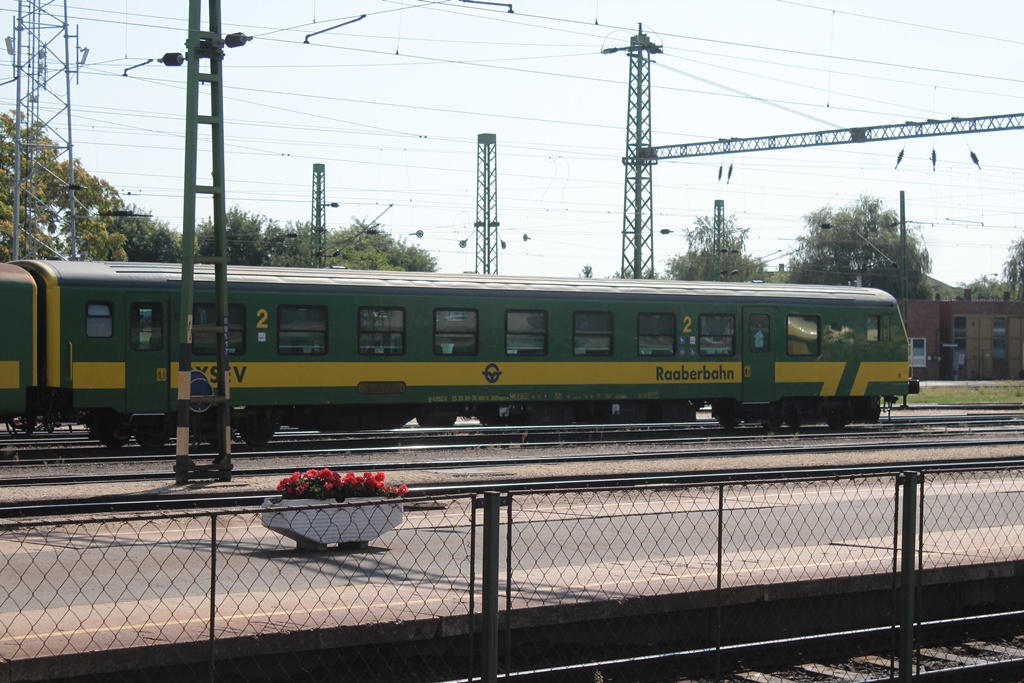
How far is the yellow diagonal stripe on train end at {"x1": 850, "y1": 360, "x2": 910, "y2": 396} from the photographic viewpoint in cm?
2609

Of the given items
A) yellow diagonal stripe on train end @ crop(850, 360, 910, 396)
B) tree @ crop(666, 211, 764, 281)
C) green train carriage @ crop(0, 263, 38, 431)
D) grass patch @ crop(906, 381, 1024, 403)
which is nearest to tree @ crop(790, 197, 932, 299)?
tree @ crop(666, 211, 764, 281)

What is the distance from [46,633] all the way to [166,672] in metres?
0.69

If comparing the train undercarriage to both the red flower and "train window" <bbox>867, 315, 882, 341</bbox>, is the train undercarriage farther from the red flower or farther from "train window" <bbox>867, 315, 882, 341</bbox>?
the red flower

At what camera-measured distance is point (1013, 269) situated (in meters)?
91.4

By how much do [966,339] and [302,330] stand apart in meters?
57.5

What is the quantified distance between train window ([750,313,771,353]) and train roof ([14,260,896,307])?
422 millimetres

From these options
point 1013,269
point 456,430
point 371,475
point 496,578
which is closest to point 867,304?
point 456,430

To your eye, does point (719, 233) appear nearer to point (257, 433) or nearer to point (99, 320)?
point (257, 433)

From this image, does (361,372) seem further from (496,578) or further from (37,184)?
(37,184)

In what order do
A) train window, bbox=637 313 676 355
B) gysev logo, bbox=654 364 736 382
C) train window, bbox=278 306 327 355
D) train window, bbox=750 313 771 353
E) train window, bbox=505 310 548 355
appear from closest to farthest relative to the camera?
train window, bbox=278 306 327 355 < train window, bbox=505 310 548 355 < train window, bbox=637 313 676 355 < gysev logo, bbox=654 364 736 382 < train window, bbox=750 313 771 353

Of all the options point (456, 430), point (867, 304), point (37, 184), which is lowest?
point (456, 430)

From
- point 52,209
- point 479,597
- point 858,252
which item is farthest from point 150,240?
point 479,597

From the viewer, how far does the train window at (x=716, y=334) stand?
24.3m

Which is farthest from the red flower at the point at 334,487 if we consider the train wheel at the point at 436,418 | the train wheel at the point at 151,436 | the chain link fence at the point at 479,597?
the train wheel at the point at 436,418
